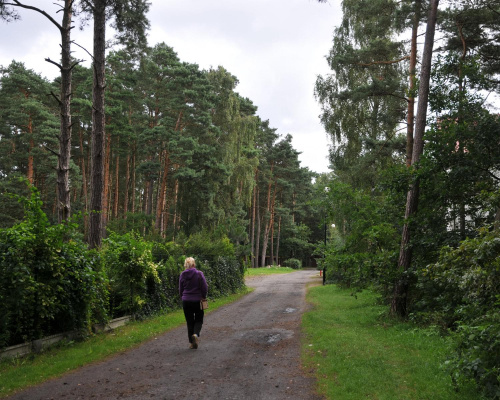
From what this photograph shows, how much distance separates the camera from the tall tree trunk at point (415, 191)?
10.9 metres

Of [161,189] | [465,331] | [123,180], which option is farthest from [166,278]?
[123,180]

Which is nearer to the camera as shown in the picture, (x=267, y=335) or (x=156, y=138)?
(x=267, y=335)

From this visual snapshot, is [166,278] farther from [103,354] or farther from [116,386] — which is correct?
[116,386]

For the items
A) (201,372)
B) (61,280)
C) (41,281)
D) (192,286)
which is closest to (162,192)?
(192,286)

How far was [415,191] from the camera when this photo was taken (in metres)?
11.0

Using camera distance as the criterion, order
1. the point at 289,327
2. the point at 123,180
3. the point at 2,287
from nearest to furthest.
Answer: the point at 2,287, the point at 289,327, the point at 123,180

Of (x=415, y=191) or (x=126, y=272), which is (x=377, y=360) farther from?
(x=126, y=272)

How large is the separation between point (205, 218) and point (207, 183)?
264 centimetres

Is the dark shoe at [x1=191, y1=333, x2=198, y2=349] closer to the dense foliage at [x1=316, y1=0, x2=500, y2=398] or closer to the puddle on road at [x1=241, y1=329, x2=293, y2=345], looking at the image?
the puddle on road at [x1=241, y1=329, x2=293, y2=345]

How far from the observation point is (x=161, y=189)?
93.9 ft

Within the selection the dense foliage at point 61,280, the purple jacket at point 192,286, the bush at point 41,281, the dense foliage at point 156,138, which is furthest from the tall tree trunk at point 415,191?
the dense foliage at point 156,138

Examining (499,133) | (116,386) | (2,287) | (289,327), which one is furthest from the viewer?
(289,327)

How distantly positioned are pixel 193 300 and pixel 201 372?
6.44 ft

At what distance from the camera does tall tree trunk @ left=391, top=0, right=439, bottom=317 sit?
431 inches
